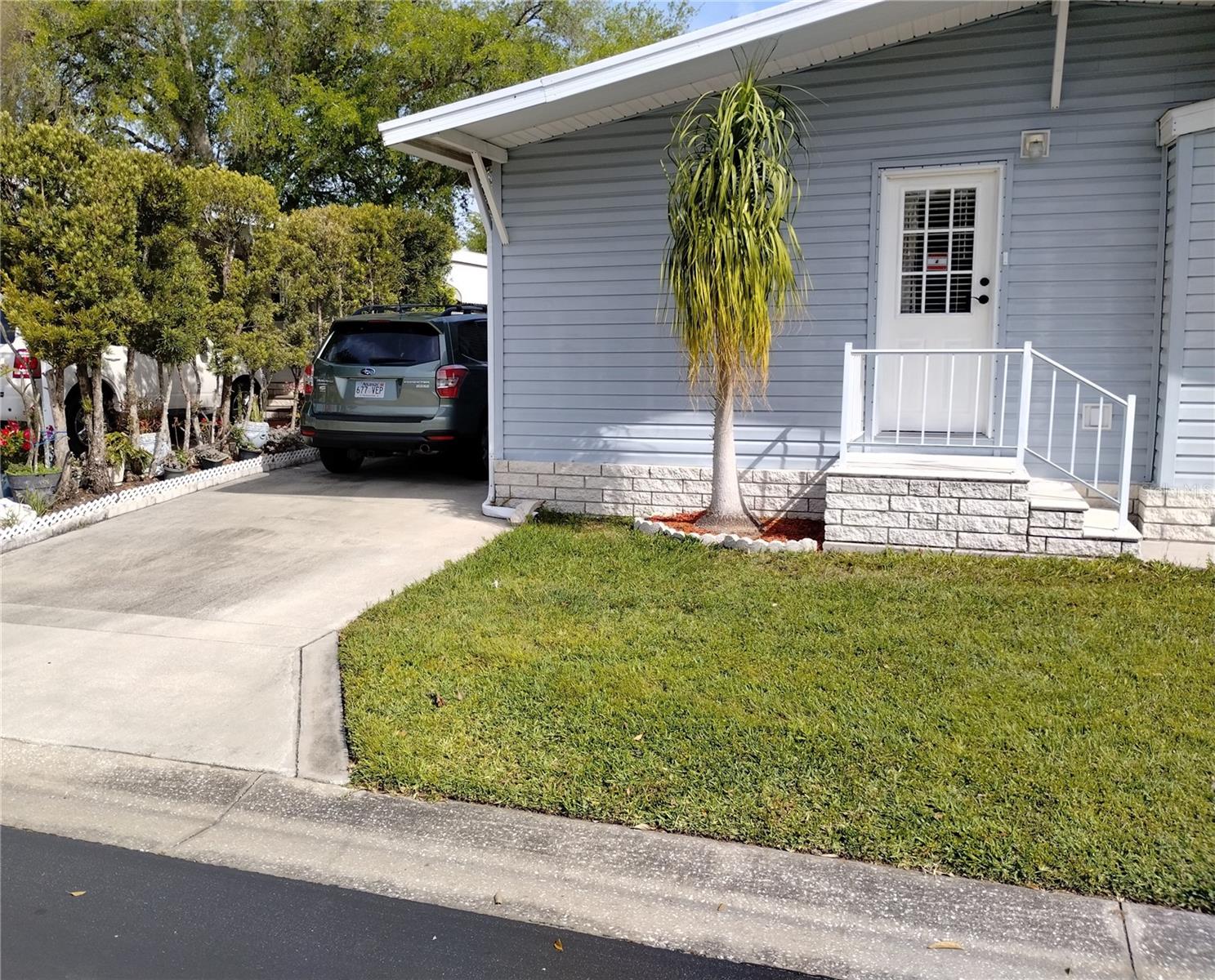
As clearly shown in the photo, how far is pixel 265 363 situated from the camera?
10.4m

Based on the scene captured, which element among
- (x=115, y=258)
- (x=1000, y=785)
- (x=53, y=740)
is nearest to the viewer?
(x=1000, y=785)

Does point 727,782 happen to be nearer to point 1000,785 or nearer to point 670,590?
point 1000,785

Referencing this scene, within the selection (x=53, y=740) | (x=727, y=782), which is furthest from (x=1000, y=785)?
(x=53, y=740)

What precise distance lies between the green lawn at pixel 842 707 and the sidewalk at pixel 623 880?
11 centimetres

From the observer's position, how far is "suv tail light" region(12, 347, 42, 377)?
26.3ft

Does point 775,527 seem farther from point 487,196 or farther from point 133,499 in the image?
point 133,499

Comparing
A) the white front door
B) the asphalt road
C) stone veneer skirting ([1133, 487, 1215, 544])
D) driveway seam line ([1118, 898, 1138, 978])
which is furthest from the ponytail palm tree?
the asphalt road

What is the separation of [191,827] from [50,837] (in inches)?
18.8

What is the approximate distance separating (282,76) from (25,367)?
500 inches

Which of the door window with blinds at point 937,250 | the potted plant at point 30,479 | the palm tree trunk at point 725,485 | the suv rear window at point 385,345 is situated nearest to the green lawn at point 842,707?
the palm tree trunk at point 725,485

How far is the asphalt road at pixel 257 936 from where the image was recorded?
2723mm

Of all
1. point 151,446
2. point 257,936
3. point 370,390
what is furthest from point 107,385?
point 257,936

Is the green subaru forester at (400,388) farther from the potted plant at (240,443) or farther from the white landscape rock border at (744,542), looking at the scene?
the white landscape rock border at (744,542)

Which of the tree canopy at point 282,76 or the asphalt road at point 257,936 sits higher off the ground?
the tree canopy at point 282,76
